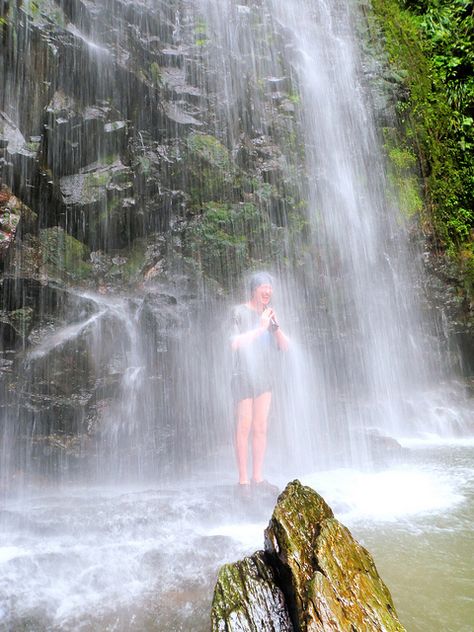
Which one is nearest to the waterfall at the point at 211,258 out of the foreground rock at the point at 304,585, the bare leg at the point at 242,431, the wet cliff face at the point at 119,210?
the wet cliff face at the point at 119,210

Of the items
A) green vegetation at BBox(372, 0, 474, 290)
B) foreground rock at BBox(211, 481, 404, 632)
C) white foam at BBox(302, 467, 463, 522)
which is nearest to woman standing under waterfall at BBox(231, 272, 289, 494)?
white foam at BBox(302, 467, 463, 522)

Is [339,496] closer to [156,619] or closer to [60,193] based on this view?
[156,619]

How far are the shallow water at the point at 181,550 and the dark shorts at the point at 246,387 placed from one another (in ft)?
3.34

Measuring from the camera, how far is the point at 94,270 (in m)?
7.19

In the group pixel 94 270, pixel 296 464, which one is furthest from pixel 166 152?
pixel 296 464

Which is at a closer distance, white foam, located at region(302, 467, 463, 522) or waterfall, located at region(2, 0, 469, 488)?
white foam, located at region(302, 467, 463, 522)

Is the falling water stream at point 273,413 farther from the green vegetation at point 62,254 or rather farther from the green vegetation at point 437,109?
the green vegetation at point 437,109

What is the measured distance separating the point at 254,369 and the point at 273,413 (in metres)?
3.25

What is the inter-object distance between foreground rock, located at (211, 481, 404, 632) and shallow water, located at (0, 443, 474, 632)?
1.37 feet

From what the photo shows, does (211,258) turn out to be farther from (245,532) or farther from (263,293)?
(245,532)

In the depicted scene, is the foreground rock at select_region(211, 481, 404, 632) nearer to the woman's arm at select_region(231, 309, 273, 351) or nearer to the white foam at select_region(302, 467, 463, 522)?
the white foam at select_region(302, 467, 463, 522)

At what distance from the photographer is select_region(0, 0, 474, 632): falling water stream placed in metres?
3.00

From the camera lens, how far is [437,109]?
35.2 feet

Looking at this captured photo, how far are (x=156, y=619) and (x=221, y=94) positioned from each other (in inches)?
346
